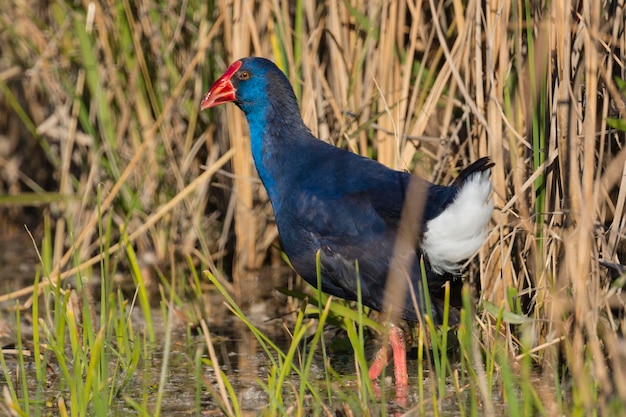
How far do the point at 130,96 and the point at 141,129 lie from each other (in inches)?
5.8

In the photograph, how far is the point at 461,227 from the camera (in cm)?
256

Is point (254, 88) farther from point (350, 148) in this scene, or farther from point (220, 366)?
point (220, 366)

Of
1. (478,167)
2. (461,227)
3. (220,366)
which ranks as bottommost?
(220,366)

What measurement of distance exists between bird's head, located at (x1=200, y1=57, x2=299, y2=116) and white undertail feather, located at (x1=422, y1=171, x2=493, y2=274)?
797 millimetres

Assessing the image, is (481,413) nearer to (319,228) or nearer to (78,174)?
(319,228)

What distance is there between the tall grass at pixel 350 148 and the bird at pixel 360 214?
0.50 ft

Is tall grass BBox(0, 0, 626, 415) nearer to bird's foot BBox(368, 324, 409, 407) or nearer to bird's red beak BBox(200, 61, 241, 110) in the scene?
bird's foot BBox(368, 324, 409, 407)

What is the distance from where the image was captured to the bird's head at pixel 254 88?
323cm

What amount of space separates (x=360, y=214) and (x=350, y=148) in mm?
688

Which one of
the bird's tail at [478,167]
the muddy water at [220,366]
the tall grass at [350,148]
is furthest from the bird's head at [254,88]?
the bird's tail at [478,167]

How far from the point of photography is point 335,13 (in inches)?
136

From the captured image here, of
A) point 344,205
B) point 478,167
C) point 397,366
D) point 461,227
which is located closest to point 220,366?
point 397,366

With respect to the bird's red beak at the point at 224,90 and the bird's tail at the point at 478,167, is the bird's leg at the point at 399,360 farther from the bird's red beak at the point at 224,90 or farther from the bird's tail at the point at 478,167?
the bird's red beak at the point at 224,90

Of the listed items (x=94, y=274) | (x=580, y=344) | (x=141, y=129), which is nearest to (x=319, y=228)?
(x=580, y=344)
